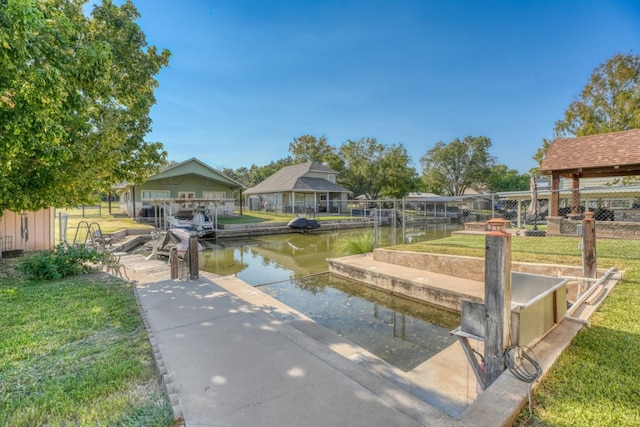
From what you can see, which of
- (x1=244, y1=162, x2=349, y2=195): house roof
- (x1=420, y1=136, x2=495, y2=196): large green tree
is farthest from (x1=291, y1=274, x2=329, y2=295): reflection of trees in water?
(x1=420, y1=136, x2=495, y2=196): large green tree

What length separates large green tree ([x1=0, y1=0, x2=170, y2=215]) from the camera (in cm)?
492

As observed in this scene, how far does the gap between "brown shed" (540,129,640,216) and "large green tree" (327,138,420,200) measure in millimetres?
23773

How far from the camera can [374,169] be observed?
39.1 metres

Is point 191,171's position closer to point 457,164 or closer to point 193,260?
point 193,260

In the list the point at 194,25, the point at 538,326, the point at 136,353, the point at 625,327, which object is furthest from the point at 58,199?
the point at 625,327

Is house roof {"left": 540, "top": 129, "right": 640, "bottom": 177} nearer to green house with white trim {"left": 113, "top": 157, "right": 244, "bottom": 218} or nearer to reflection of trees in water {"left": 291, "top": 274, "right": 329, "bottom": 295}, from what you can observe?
reflection of trees in water {"left": 291, "top": 274, "right": 329, "bottom": 295}

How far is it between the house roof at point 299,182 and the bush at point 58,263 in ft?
74.1

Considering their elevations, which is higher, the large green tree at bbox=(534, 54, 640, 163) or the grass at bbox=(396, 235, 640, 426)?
the large green tree at bbox=(534, 54, 640, 163)

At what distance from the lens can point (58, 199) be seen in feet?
23.7

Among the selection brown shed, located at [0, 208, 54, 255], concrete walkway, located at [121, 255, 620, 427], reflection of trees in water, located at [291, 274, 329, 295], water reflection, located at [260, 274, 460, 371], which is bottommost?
water reflection, located at [260, 274, 460, 371]

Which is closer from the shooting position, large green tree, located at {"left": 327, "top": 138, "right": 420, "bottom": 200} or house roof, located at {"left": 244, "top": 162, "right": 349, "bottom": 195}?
house roof, located at {"left": 244, "top": 162, "right": 349, "bottom": 195}

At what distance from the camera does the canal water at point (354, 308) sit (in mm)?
4992

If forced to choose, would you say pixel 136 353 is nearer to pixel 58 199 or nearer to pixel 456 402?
pixel 456 402

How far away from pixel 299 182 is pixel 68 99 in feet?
82.5
